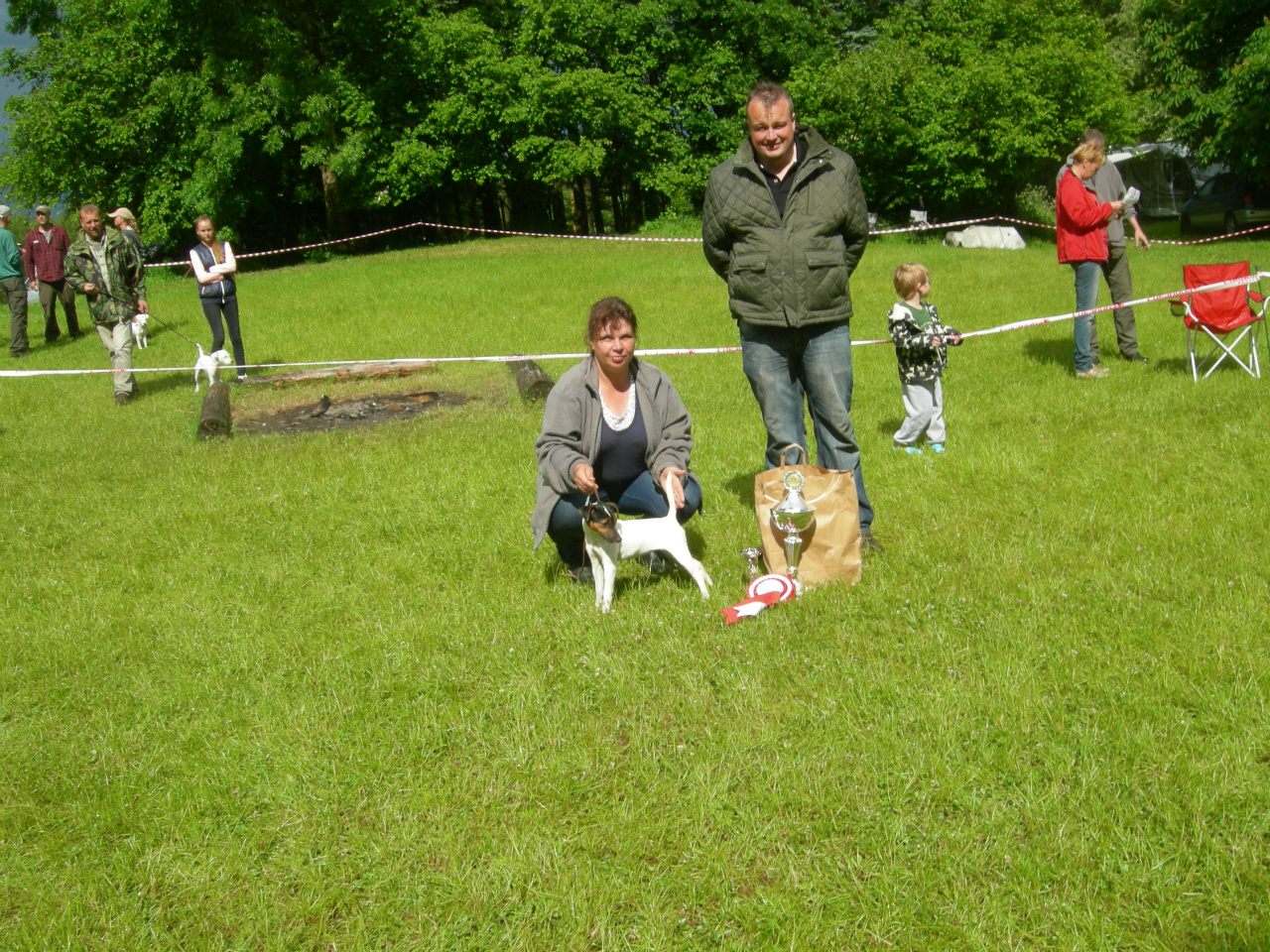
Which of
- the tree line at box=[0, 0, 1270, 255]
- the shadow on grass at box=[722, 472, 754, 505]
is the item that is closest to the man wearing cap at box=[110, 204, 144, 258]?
the shadow on grass at box=[722, 472, 754, 505]

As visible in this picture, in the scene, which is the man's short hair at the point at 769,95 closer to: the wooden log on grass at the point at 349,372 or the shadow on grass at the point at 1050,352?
the shadow on grass at the point at 1050,352

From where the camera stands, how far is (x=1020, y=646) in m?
4.31

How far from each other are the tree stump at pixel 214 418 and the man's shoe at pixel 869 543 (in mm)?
6684

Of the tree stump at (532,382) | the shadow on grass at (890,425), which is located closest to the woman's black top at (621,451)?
the shadow on grass at (890,425)

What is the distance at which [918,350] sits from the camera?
24.1 ft

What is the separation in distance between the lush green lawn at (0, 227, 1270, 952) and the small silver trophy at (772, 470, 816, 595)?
219mm

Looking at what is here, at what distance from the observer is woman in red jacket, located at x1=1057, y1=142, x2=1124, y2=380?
9.19m

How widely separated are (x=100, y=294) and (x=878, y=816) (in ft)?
37.8

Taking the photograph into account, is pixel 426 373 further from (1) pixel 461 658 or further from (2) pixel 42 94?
(2) pixel 42 94

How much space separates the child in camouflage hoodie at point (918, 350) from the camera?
734 centimetres

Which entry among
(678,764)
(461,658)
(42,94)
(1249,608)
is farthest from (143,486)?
(42,94)

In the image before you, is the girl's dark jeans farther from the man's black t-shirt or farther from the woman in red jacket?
the woman in red jacket

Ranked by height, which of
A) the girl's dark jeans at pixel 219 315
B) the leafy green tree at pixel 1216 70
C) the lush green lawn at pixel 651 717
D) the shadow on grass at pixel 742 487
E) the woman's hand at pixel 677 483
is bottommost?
the lush green lawn at pixel 651 717

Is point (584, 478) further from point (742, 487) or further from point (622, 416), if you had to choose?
point (742, 487)
